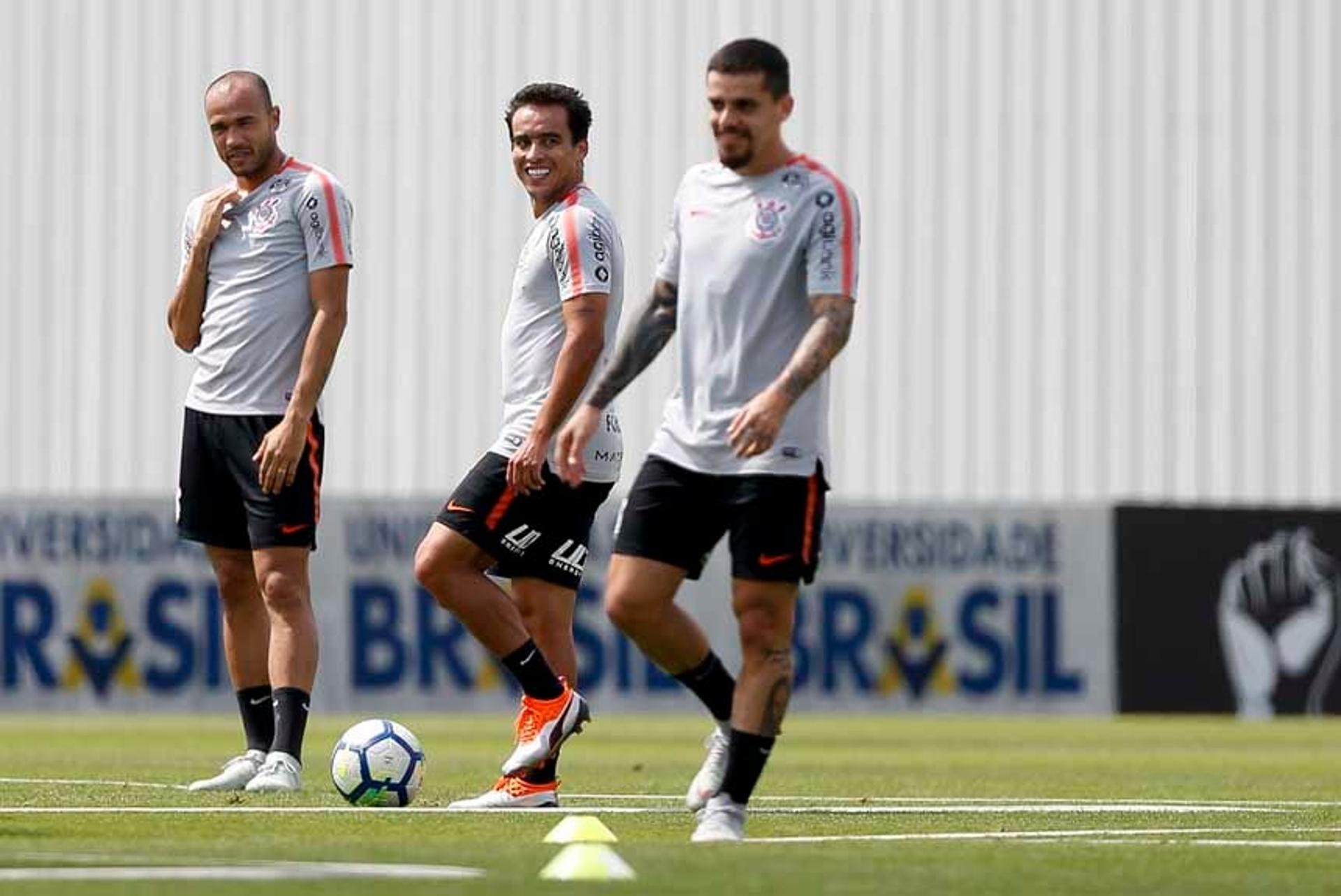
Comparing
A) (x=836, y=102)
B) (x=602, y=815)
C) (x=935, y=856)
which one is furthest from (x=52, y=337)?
(x=935, y=856)

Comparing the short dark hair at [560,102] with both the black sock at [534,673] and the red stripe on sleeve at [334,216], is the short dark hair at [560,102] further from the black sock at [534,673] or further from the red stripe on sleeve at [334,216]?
the black sock at [534,673]

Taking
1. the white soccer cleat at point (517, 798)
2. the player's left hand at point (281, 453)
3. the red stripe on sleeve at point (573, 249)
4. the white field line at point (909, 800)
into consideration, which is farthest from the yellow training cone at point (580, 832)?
the player's left hand at point (281, 453)

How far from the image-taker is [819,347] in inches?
328

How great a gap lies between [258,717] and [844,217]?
3.28m

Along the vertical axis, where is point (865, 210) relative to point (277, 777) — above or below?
above

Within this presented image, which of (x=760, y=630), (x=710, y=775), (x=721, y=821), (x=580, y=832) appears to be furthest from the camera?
Answer: (x=710, y=775)

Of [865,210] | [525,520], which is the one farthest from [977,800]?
[865,210]

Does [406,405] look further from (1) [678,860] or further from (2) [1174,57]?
(1) [678,860]

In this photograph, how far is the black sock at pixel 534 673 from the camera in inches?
389

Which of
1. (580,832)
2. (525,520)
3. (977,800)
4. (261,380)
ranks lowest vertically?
(977,800)

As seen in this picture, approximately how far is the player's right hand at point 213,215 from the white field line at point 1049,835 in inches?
129

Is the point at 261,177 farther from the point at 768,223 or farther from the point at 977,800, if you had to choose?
the point at 977,800

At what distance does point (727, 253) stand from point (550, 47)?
20559 millimetres

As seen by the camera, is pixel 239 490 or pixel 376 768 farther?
pixel 239 490
